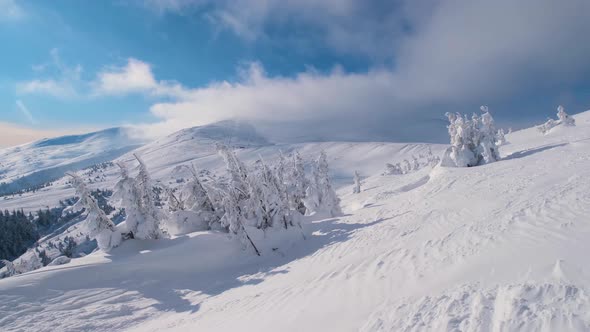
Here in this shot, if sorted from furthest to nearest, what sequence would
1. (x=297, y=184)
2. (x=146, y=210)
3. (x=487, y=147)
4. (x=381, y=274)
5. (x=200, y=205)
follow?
(x=297, y=184) < (x=487, y=147) < (x=200, y=205) < (x=146, y=210) < (x=381, y=274)

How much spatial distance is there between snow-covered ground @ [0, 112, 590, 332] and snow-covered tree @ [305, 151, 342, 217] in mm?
9452

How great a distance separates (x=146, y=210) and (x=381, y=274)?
75.3ft

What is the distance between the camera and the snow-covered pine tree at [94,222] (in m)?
25.7

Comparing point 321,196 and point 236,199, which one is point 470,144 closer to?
point 321,196

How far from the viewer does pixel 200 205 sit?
1284 inches

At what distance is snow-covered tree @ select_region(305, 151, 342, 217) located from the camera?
4091cm

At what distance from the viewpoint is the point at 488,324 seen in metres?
7.48

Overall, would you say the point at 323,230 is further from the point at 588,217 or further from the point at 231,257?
the point at 588,217

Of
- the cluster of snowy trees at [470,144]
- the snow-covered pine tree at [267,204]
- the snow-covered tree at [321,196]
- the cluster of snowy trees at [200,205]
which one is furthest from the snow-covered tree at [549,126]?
the snow-covered pine tree at [267,204]

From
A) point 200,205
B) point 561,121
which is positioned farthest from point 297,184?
point 561,121

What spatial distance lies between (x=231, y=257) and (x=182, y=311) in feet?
30.6

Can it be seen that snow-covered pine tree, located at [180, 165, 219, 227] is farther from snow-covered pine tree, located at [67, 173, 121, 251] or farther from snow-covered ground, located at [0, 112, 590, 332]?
snow-covered pine tree, located at [67, 173, 121, 251]

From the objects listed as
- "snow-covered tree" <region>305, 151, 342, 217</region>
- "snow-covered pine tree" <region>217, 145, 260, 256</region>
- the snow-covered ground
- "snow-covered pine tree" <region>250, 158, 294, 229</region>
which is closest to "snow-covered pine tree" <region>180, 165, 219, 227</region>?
the snow-covered ground

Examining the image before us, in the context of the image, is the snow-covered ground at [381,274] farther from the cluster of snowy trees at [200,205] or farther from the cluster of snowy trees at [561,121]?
the cluster of snowy trees at [561,121]
